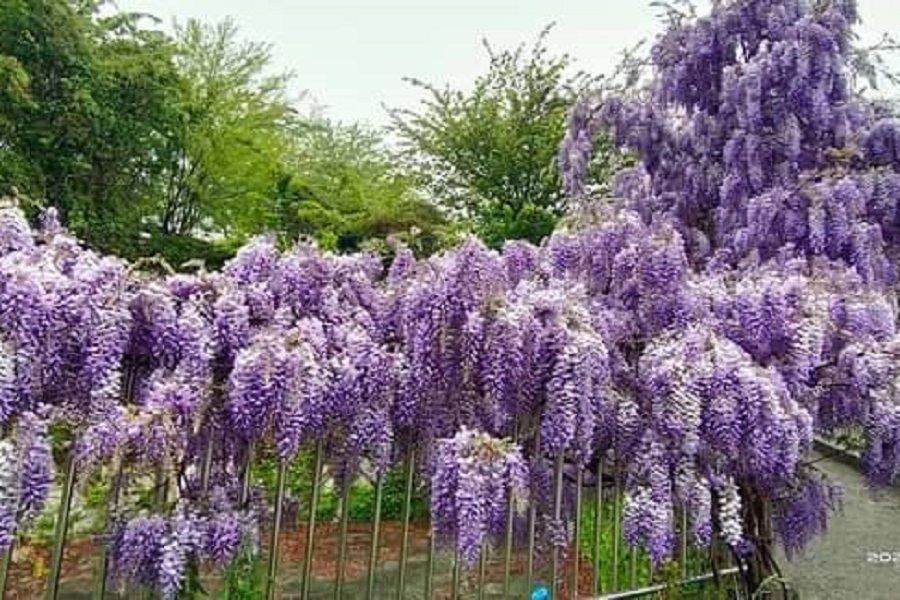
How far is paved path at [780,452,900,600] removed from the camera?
5609mm

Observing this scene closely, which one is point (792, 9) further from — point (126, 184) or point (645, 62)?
point (126, 184)

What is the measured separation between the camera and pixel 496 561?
4773mm

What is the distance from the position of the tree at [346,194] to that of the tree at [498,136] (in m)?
0.58

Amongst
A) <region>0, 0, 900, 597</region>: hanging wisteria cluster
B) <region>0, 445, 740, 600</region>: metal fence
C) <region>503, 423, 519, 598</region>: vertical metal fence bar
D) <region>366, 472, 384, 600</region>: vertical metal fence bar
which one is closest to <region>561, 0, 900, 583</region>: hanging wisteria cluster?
<region>0, 0, 900, 597</region>: hanging wisteria cluster

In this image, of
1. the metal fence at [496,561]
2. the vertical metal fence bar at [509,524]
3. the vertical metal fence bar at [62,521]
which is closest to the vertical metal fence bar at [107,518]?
the metal fence at [496,561]

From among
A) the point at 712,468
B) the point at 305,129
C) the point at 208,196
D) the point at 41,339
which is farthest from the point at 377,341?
the point at 305,129

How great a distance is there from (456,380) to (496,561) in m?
2.01

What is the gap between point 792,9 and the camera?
6289 millimetres

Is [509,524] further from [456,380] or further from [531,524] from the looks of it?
[456,380]

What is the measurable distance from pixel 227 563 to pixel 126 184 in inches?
395

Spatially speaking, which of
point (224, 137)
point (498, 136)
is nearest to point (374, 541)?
point (498, 136)

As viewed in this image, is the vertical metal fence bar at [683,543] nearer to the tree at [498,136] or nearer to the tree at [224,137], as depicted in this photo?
the tree at [498,136]

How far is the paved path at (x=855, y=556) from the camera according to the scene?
18.4ft

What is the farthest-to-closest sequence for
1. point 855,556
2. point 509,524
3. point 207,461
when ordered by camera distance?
point 855,556
point 509,524
point 207,461
